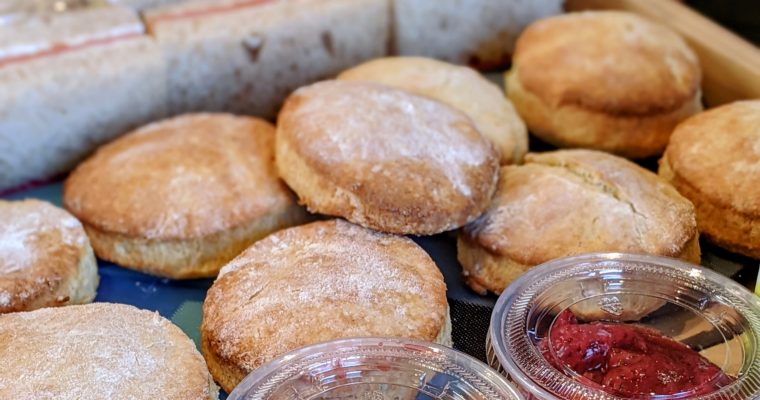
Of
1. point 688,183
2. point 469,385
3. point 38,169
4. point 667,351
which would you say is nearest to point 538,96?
point 688,183

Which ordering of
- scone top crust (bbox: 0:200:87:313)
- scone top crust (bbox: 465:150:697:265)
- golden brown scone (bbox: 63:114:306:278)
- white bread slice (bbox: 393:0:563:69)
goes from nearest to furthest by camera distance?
scone top crust (bbox: 0:200:87:313) < scone top crust (bbox: 465:150:697:265) < golden brown scone (bbox: 63:114:306:278) < white bread slice (bbox: 393:0:563:69)

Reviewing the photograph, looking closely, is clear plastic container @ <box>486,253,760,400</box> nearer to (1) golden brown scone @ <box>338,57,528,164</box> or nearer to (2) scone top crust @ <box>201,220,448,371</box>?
(2) scone top crust @ <box>201,220,448,371</box>

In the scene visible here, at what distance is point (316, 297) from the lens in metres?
1.56

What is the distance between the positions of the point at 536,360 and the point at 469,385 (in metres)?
0.15

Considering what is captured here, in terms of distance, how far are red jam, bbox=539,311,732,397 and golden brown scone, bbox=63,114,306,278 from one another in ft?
2.76

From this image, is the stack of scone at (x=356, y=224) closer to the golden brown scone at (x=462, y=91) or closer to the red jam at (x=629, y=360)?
the golden brown scone at (x=462, y=91)

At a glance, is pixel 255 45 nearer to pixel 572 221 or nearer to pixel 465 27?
pixel 465 27

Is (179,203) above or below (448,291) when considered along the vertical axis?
above

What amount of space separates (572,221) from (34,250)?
4.20 ft

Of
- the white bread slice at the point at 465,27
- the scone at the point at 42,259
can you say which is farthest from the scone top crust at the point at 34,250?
the white bread slice at the point at 465,27

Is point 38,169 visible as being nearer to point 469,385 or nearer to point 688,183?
point 469,385

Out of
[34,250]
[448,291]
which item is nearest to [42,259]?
[34,250]

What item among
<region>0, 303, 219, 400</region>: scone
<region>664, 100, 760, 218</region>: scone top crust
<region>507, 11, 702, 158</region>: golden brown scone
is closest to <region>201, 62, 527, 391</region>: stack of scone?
<region>0, 303, 219, 400</region>: scone

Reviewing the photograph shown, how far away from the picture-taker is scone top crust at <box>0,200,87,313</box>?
5.45 ft
